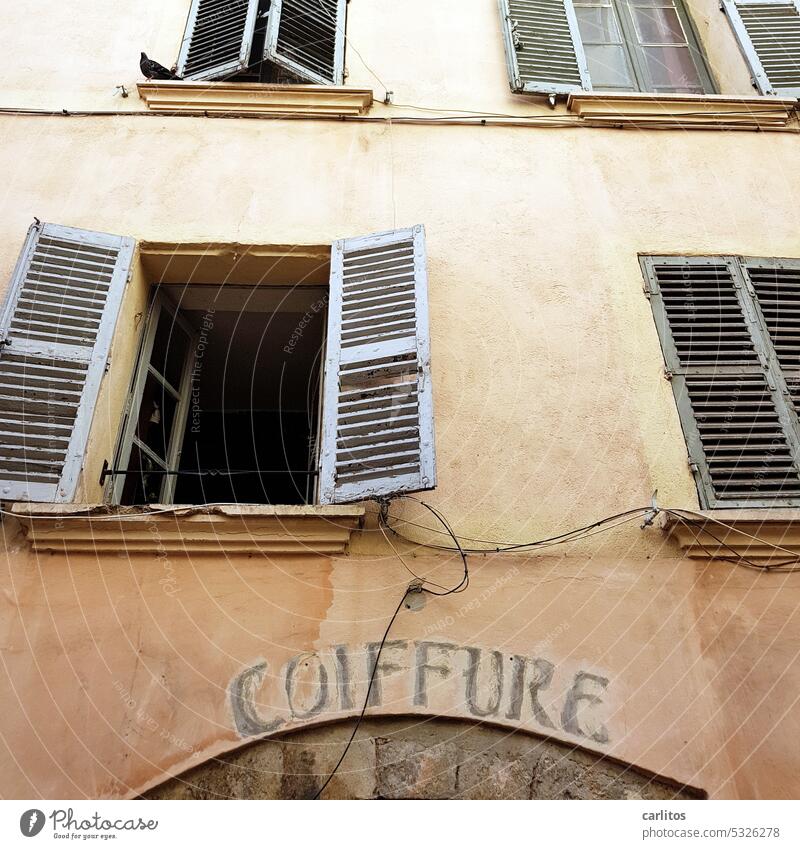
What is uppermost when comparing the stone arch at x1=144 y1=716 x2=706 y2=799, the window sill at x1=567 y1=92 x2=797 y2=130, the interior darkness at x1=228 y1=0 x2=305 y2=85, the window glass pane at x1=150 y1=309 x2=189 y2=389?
the interior darkness at x1=228 y1=0 x2=305 y2=85

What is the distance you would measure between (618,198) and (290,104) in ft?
7.41

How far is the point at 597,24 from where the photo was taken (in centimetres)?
674

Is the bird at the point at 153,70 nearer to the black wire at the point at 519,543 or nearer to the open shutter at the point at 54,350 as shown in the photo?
the open shutter at the point at 54,350

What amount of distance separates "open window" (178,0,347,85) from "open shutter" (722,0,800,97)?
9.70 feet

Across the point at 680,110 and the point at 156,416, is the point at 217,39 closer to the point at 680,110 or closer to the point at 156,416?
the point at 156,416

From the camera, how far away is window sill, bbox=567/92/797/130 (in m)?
5.64

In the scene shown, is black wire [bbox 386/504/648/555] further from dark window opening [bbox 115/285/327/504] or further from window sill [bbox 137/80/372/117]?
window sill [bbox 137/80/372/117]

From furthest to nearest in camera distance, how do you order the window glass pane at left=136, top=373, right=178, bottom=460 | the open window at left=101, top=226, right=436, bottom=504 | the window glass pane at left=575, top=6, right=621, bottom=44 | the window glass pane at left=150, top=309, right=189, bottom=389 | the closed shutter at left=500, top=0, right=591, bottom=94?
the window glass pane at left=575, top=6, right=621, bottom=44, the closed shutter at left=500, top=0, right=591, bottom=94, the window glass pane at left=150, top=309, right=189, bottom=389, the window glass pane at left=136, top=373, right=178, bottom=460, the open window at left=101, top=226, right=436, bottom=504

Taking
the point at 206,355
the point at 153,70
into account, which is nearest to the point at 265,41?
the point at 153,70

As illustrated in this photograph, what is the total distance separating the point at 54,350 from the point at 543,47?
4.08 meters

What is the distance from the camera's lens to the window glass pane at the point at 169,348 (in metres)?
4.98

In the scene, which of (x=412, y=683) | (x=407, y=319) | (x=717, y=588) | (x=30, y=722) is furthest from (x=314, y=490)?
(x=717, y=588)

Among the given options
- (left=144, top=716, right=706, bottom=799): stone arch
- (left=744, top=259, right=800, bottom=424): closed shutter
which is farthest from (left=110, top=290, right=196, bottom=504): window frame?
(left=744, top=259, right=800, bottom=424): closed shutter

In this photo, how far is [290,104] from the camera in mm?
5602
